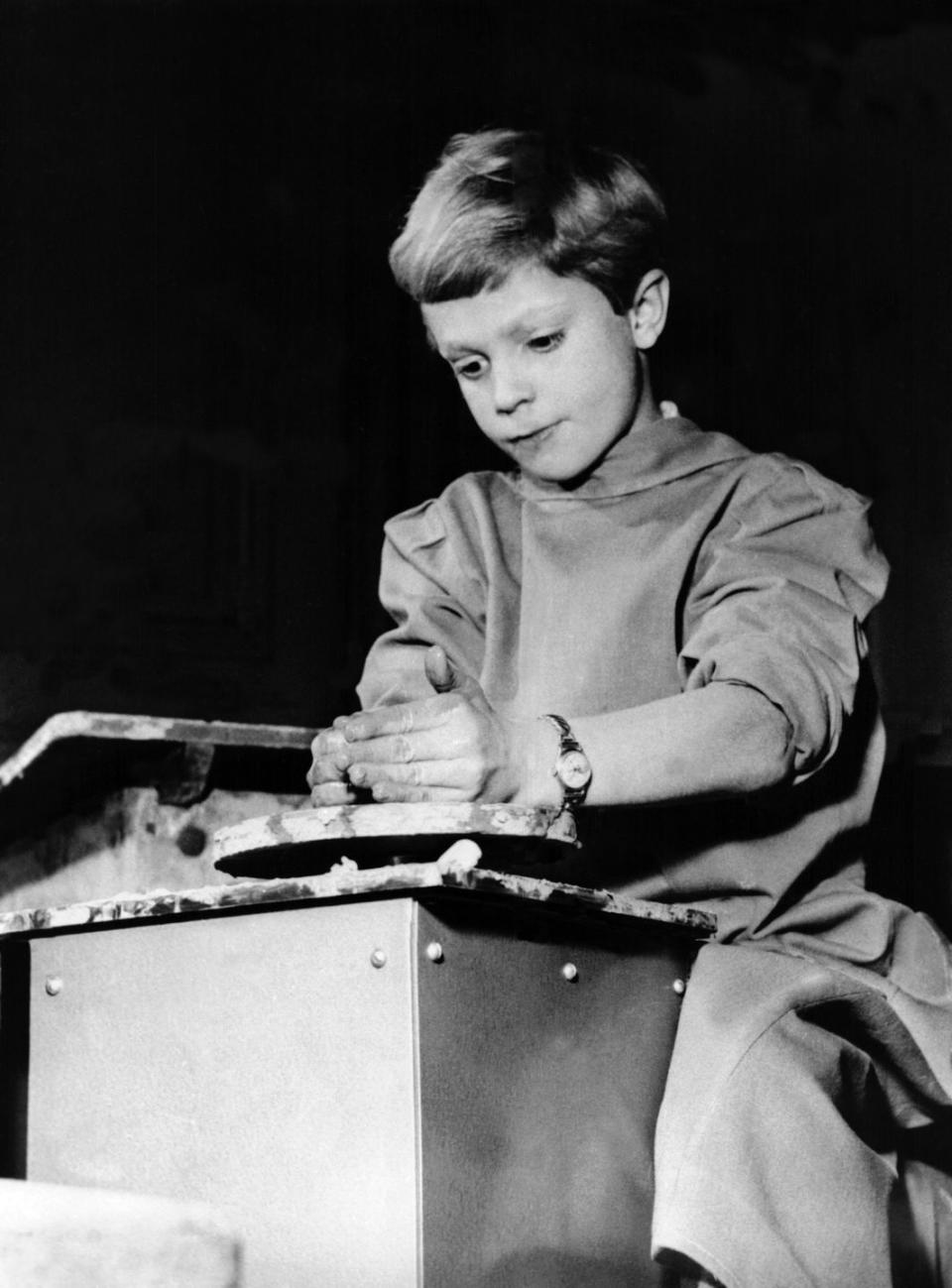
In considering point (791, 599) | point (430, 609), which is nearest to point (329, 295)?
point (430, 609)

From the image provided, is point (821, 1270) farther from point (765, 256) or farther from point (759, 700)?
point (765, 256)

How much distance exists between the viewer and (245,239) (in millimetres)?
2334

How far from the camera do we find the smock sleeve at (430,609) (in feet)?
4.58

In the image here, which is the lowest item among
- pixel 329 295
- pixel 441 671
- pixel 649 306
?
pixel 441 671

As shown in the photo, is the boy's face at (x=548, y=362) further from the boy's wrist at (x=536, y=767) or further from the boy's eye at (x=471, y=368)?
the boy's wrist at (x=536, y=767)

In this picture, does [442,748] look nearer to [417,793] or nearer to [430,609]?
[417,793]

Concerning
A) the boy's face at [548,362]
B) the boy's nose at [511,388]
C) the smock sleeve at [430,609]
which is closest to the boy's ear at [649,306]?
the boy's face at [548,362]

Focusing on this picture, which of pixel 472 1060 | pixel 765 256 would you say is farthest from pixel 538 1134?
pixel 765 256

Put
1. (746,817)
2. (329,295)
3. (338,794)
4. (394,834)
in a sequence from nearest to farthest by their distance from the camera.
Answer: (394,834), (338,794), (746,817), (329,295)

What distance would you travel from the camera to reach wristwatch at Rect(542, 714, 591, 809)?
1.07 metres

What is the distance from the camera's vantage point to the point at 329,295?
7.66ft

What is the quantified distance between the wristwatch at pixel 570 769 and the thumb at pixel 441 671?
67 millimetres

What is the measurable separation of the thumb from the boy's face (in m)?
0.32

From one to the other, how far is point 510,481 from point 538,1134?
2.05 feet
